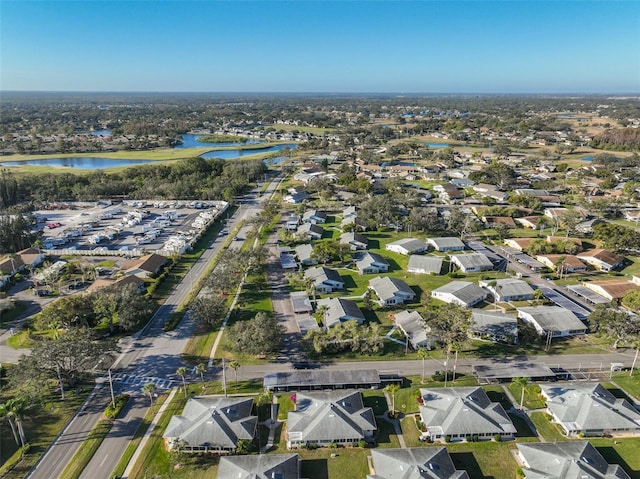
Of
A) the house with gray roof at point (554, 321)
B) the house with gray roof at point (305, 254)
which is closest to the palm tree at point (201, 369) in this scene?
the house with gray roof at point (305, 254)

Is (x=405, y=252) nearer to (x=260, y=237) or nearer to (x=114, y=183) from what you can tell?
(x=260, y=237)

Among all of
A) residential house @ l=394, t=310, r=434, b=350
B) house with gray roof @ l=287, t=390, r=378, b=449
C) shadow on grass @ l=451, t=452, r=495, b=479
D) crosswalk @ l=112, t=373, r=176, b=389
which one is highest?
residential house @ l=394, t=310, r=434, b=350

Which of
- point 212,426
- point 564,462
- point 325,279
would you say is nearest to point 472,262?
point 325,279

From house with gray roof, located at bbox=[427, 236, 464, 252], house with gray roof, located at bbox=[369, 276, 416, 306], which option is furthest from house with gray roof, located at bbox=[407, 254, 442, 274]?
house with gray roof, located at bbox=[427, 236, 464, 252]

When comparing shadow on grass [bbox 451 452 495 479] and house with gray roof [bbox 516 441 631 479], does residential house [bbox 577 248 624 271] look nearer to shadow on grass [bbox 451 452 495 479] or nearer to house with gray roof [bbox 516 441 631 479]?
house with gray roof [bbox 516 441 631 479]

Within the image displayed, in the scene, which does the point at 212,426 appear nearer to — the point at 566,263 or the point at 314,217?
the point at 566,263
